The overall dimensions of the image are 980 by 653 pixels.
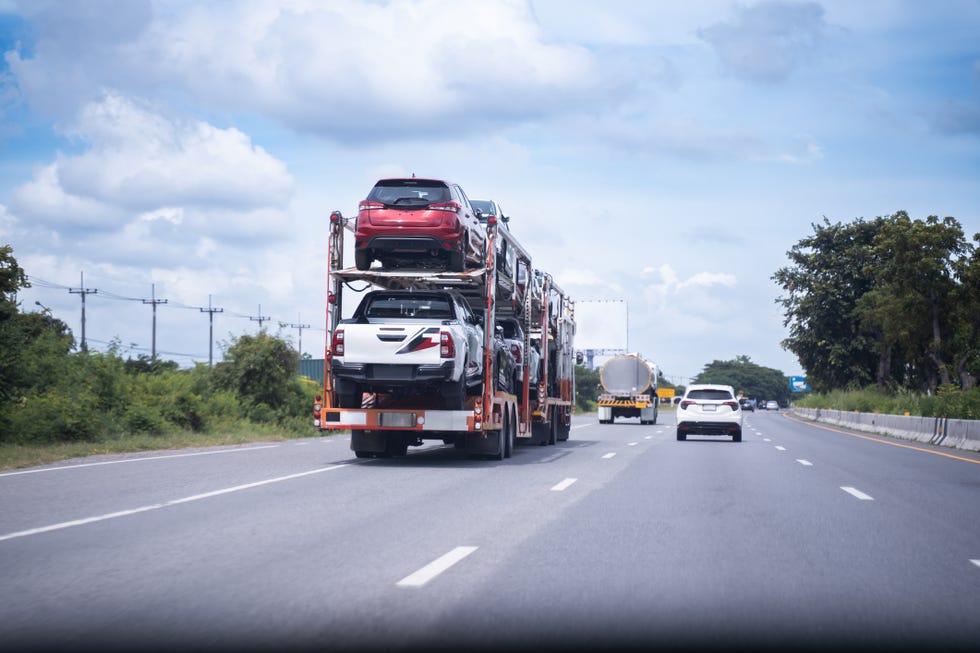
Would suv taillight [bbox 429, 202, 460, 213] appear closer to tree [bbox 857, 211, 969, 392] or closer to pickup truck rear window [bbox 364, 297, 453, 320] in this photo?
pickup truck rear window [bbox 364, 297, 453, 320]

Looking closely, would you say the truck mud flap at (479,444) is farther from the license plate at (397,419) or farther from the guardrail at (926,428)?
the guardrail at (926,428)

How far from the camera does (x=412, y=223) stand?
58.8 feet

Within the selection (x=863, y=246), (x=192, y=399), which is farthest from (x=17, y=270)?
(x=863, y=246)

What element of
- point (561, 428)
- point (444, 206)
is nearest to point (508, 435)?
point (444, 206)

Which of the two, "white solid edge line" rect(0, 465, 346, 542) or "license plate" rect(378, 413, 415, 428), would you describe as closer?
"white solid edge line" rect(0, 465, 346, 542)

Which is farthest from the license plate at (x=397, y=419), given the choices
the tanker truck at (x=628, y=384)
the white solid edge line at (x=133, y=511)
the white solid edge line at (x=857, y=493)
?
the tanker truck at (x=628, y=384)

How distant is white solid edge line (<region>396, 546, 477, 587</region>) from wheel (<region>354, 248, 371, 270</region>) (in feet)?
34.2

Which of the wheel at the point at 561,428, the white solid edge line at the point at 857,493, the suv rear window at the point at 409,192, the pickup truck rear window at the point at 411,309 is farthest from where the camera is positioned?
the wheel at the point at 561,428

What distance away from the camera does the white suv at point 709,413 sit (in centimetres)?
3005

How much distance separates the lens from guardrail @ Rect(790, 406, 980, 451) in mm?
25891

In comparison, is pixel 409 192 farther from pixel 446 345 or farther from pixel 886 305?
pixel 886 305

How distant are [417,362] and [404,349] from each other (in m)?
0.30

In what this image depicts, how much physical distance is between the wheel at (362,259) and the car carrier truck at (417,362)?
14cm

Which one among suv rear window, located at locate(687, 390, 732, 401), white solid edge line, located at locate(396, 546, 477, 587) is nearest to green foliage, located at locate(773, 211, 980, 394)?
suv rear window, located at locate(687, 390, 732, 401)
